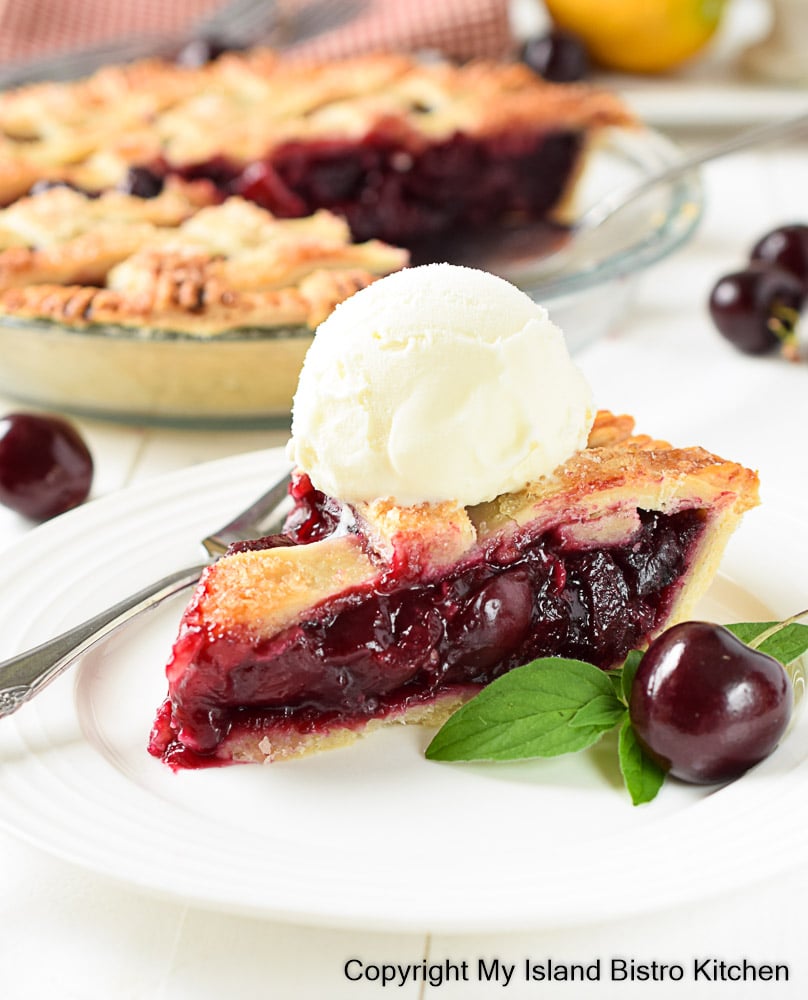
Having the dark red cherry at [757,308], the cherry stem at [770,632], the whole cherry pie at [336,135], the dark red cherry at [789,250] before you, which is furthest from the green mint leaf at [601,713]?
the whole cherry pie at [336,135]

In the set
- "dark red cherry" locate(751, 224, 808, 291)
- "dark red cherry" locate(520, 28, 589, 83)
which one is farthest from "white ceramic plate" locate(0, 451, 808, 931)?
"dark red cherry" locate(520, 28, 589, 83)

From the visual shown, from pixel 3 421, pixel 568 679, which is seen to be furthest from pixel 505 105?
pixel 568 679

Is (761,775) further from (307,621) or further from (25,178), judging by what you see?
(25,178)

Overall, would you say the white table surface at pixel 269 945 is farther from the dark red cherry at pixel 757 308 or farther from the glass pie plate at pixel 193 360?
the dark red cherry at pixel 757 308

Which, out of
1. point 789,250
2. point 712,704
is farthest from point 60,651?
point 789,250

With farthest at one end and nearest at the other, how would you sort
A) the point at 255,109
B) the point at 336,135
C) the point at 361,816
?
the point at 255,109 → the point at 336,135 → the point at 361,816

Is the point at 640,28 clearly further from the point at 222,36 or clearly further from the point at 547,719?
the point at 547,719
